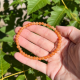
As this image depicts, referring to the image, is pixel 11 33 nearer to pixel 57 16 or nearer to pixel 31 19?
pixel 31 19

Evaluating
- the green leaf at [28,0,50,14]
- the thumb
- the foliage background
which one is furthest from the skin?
the green leaf at [28,0,50,14]

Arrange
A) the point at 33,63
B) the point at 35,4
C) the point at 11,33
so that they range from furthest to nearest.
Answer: the point at 11,33, the point at 33,63, the point at 35,4

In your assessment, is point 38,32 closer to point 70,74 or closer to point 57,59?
point 57,59

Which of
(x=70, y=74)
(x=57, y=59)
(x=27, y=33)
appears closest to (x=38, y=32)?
(x=27, y=33)

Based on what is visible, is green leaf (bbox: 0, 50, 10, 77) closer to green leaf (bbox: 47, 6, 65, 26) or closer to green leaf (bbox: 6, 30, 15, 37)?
green leaf (bbox: 6, 30, 15, 37)

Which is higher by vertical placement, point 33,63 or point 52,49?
point 52,49

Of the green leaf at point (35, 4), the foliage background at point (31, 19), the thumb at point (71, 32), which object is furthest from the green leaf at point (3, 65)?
the thumb at point (71, 32)

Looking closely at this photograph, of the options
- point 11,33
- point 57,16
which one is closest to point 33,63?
point 11,33
